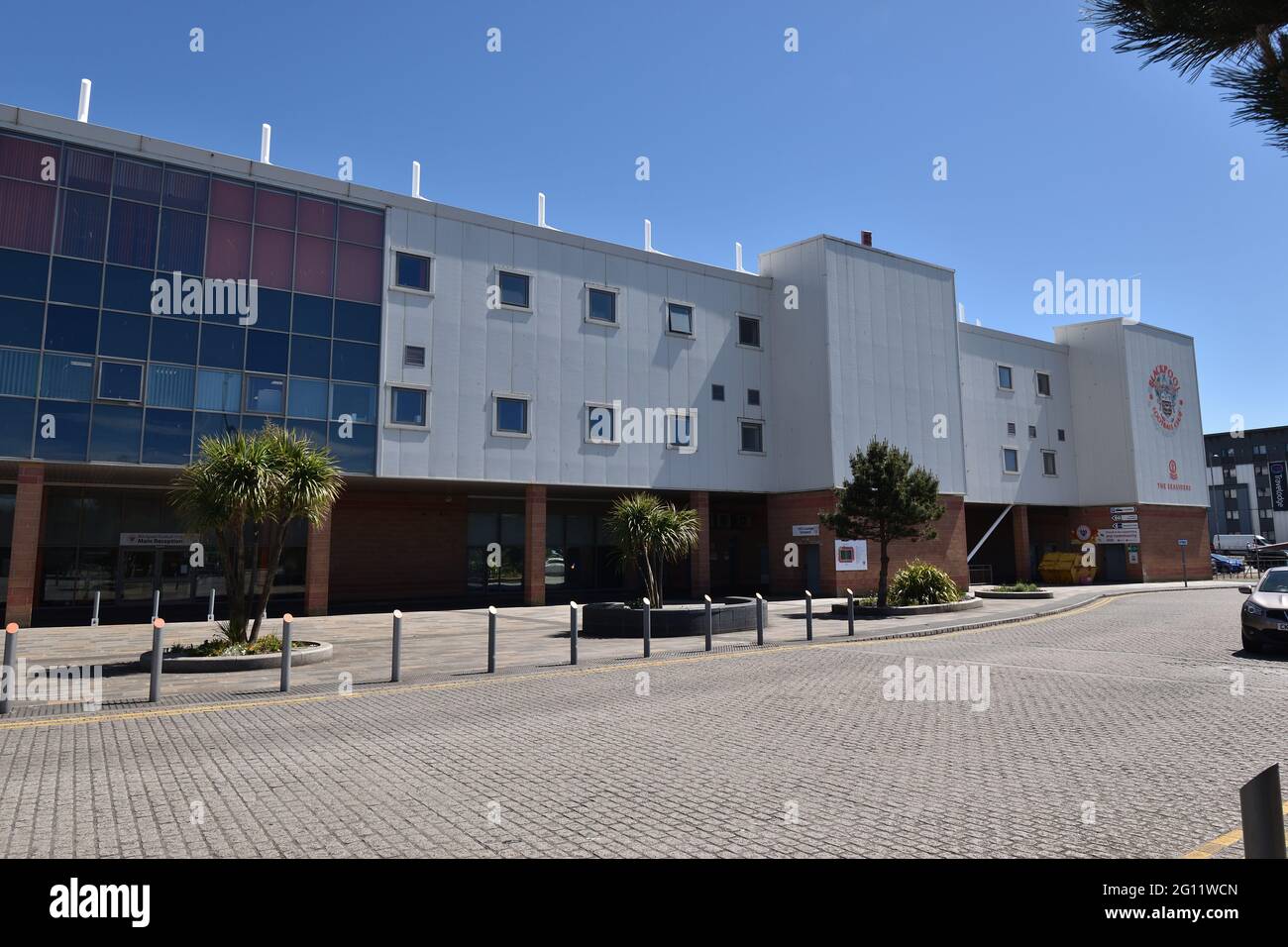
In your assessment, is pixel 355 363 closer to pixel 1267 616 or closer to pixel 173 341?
pixel 173 341

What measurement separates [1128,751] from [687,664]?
7.34 m

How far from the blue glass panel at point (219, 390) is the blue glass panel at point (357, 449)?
2.85m

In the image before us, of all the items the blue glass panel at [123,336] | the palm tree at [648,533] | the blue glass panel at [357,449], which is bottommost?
the palm tree at [648,533]

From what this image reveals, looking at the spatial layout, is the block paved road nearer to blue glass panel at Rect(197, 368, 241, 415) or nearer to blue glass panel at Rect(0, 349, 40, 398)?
blue glass panel at Rect(197, 368, 241, 415)

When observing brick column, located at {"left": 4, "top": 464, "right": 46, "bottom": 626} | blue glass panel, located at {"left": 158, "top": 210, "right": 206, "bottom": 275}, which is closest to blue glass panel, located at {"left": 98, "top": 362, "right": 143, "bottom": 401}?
brick column, located at {"left": 4, "top": 464, "right": 46, "bottom": 626}

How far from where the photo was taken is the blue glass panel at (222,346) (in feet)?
79.3

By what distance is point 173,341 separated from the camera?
77.8 ft

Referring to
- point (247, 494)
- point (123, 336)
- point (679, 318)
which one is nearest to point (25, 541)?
point (123, 336)

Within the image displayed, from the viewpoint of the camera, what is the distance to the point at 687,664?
538 inches

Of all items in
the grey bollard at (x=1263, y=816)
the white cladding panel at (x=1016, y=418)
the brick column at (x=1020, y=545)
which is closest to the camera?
the grey bollard at (x=1263, y=816)

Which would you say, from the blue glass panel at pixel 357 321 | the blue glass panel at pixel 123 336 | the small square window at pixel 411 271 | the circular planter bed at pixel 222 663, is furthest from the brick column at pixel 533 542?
the circular planter bed at pixel 222 663

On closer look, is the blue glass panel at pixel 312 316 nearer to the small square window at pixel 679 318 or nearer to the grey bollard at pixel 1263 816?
the small square window at pixel 679 318

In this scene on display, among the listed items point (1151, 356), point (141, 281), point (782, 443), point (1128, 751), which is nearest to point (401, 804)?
point (1128, 751)
